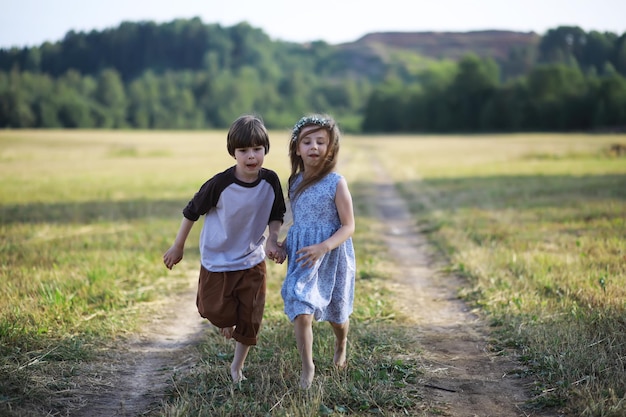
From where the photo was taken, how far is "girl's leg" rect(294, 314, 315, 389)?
13.7 feet

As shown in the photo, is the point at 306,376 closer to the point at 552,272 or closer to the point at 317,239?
the point at 317,239

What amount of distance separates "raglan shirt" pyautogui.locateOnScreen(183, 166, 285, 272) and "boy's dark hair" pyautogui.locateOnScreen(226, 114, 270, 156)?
0.23 meters

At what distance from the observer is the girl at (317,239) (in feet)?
13.7

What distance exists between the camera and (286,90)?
15600 cm

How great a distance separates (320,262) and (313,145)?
81cm

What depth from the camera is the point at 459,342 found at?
531cm

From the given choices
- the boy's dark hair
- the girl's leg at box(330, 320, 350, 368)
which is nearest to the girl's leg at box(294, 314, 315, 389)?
the girl's leg at box(330, 320, 350, 368)

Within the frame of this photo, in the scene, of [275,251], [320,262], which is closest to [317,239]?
[320,262]

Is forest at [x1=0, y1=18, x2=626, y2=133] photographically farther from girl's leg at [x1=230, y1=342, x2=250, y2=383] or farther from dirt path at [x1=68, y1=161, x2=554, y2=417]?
girl's leg at [x1=230, y1=342, x2=250, y2=383]

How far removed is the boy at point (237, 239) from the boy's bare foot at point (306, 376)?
436 millimetres

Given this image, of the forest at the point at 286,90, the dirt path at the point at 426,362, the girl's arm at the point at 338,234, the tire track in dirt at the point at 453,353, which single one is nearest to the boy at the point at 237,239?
the girl's arm at the point at 338,234

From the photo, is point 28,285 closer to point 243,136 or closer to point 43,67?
point 243,136

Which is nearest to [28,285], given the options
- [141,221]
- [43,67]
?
[141,221]

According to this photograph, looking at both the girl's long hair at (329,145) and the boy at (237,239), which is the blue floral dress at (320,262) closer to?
the girl's long hair at (329,145)
